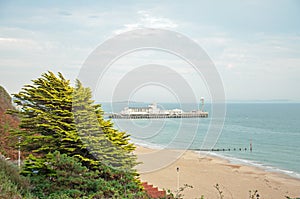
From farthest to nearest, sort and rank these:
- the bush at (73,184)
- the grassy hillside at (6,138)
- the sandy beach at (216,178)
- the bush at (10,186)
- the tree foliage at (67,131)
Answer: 1. the sandy beach at (216,178)
2. the grassy hillside at (6,138)
3. the tree foliage at (67,131)
4. the bush at (73,184)
5. the bush at (10,186)

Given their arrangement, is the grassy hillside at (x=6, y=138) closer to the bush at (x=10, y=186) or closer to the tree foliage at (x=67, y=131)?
the tree foliage at (x=67, y=131)

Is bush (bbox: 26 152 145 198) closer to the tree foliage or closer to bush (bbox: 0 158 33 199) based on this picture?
bush (bbox: 0 158 33 199)

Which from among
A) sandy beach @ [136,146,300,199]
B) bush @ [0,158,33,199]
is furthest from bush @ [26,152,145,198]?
sandy beach @ [136,146,300,199]

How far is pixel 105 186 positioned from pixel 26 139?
403cm

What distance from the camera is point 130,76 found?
1125cm

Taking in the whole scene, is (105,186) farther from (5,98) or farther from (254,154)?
(254,154)

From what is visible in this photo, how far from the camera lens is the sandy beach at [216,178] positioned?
19.6 metres

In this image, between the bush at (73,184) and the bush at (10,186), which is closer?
the bush at (10,186)

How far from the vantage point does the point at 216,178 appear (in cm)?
2358

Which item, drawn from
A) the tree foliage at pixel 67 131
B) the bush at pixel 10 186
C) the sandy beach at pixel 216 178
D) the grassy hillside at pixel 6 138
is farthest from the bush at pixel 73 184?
the sandy beach at pixel 216 178

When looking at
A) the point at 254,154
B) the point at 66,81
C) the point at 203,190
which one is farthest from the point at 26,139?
the point at 254,154

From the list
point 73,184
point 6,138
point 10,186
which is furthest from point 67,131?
point 6,138

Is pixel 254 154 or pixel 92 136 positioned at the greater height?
pixel 92 136

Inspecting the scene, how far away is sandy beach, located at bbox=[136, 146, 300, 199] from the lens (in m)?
19.6
